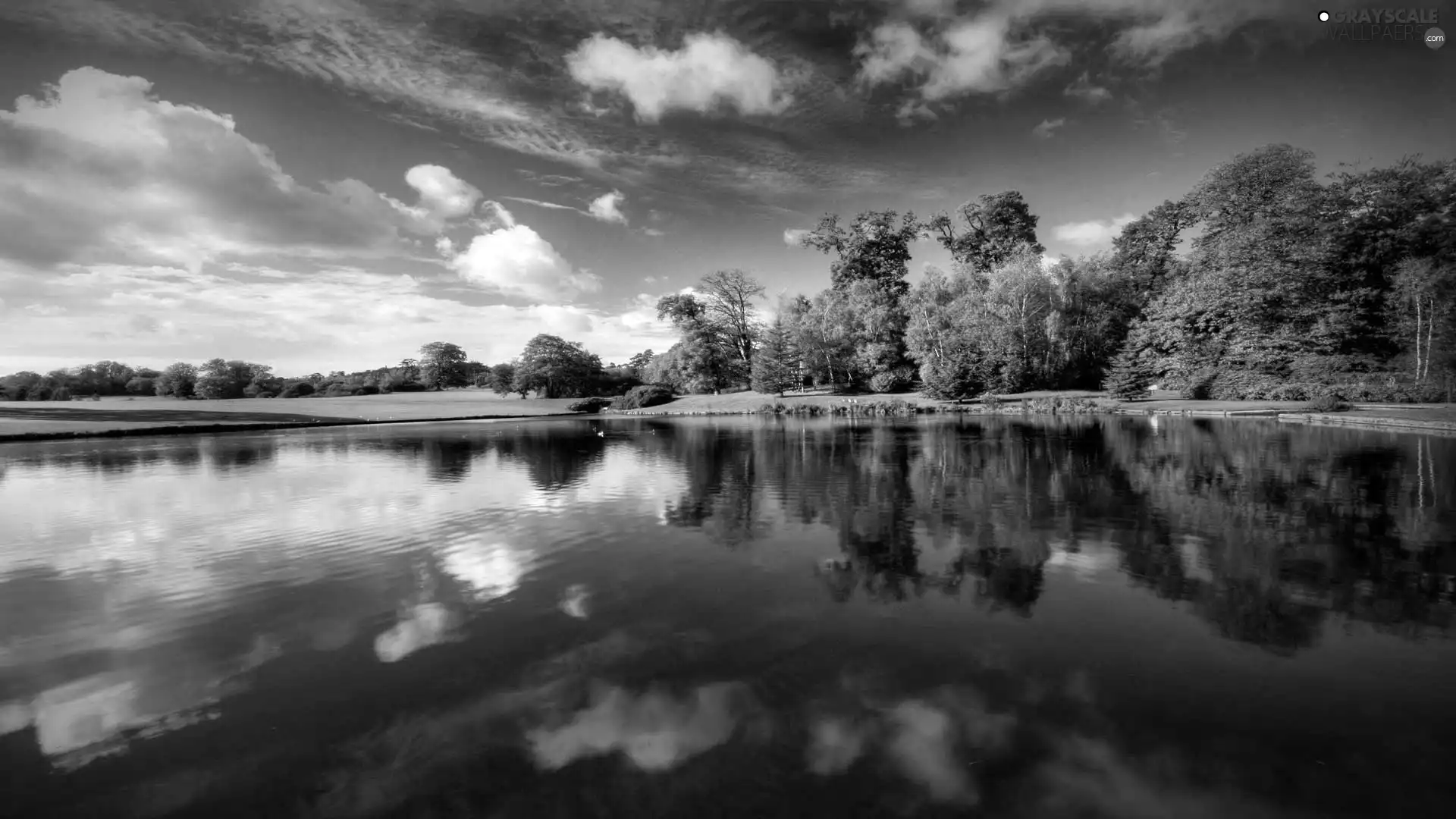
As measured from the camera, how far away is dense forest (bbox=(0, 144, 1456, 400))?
133 feet

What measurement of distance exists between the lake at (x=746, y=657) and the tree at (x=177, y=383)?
8648cm

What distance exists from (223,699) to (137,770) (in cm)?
104

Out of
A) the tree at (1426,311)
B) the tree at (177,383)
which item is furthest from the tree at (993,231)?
the tree at (177,383)

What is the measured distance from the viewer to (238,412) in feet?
199

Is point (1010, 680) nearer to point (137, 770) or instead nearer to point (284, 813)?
point (284, 813)

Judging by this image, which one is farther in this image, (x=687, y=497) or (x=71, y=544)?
(x=687, y=497)

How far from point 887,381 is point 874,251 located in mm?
23577

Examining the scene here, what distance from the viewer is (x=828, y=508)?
13.2m

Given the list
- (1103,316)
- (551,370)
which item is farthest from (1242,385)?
(551,370)

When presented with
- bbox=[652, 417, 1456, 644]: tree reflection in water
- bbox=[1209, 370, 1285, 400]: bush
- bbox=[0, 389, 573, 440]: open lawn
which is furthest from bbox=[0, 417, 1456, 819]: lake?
bbox=[0, 389, 573, 440]: open lawn

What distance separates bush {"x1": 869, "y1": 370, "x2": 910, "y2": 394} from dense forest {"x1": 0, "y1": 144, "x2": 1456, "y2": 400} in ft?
0.82

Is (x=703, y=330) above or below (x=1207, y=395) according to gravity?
above

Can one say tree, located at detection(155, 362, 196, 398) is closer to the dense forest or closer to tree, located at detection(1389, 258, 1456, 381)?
the dense forest

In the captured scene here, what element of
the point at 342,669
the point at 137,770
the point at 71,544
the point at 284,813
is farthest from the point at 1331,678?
the point at 71,544
